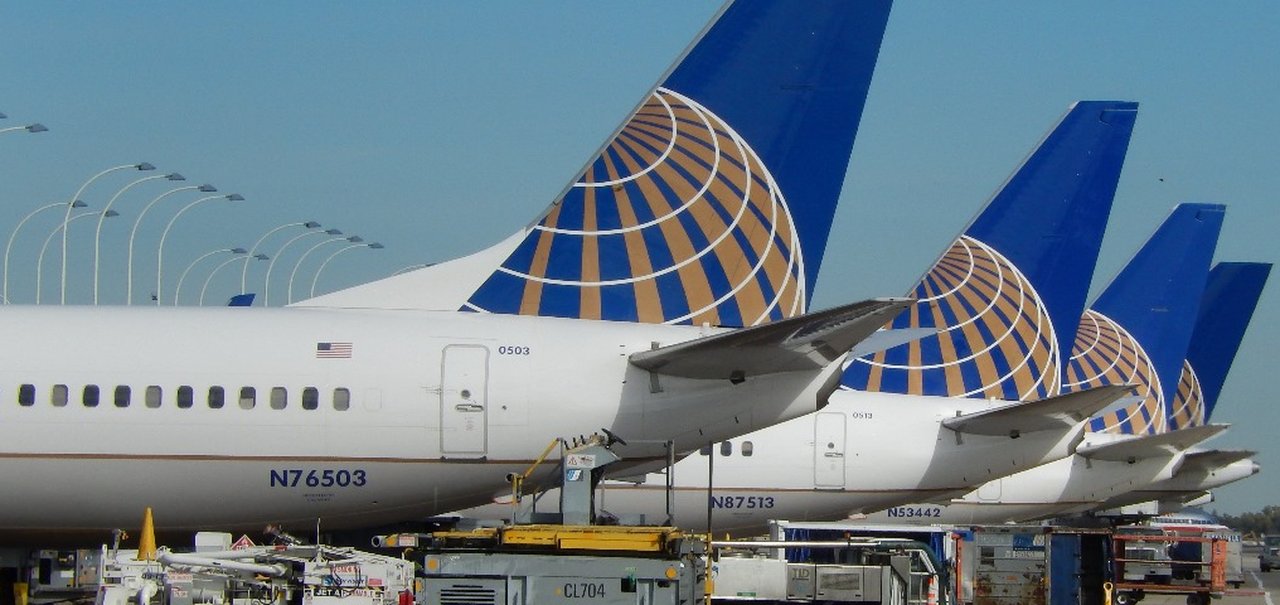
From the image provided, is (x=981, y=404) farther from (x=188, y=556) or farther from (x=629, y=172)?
(x=188, y=556)

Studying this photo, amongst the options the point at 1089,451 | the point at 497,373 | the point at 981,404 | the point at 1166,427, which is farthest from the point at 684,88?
the point at 1166,427

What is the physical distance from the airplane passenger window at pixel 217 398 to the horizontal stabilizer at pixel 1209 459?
28973 millimetres

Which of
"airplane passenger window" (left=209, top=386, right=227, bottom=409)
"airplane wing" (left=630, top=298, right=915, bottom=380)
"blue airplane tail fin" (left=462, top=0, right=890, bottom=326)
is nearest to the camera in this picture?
"airplane wing" (left=630, top=298, right=915, bottom=380)

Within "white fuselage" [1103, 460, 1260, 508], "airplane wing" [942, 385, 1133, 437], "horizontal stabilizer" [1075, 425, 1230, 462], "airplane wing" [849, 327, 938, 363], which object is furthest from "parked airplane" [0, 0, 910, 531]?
"white fuselage" [1103, 460, 1260, 508]

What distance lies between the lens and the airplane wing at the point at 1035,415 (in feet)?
90.3

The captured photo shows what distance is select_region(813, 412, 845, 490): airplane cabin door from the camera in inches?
1116

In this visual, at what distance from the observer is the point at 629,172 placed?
22.0 meters

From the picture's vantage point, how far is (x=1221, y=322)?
183ft

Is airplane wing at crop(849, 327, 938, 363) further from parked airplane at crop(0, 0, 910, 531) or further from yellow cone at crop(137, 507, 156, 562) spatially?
yellow cone at crop(137, 507, 156, 562)

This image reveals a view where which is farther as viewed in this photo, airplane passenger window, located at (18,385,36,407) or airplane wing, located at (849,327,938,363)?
airplane wing, located at (849,327,938,363)

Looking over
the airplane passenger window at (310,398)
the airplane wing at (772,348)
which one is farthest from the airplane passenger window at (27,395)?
the airplane wing at (772,348)

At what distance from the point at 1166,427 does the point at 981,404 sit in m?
15.4

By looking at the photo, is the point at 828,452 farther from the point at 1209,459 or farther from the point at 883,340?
the point at 1209,459

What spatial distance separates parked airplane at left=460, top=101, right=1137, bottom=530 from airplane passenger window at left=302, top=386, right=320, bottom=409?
610cm
